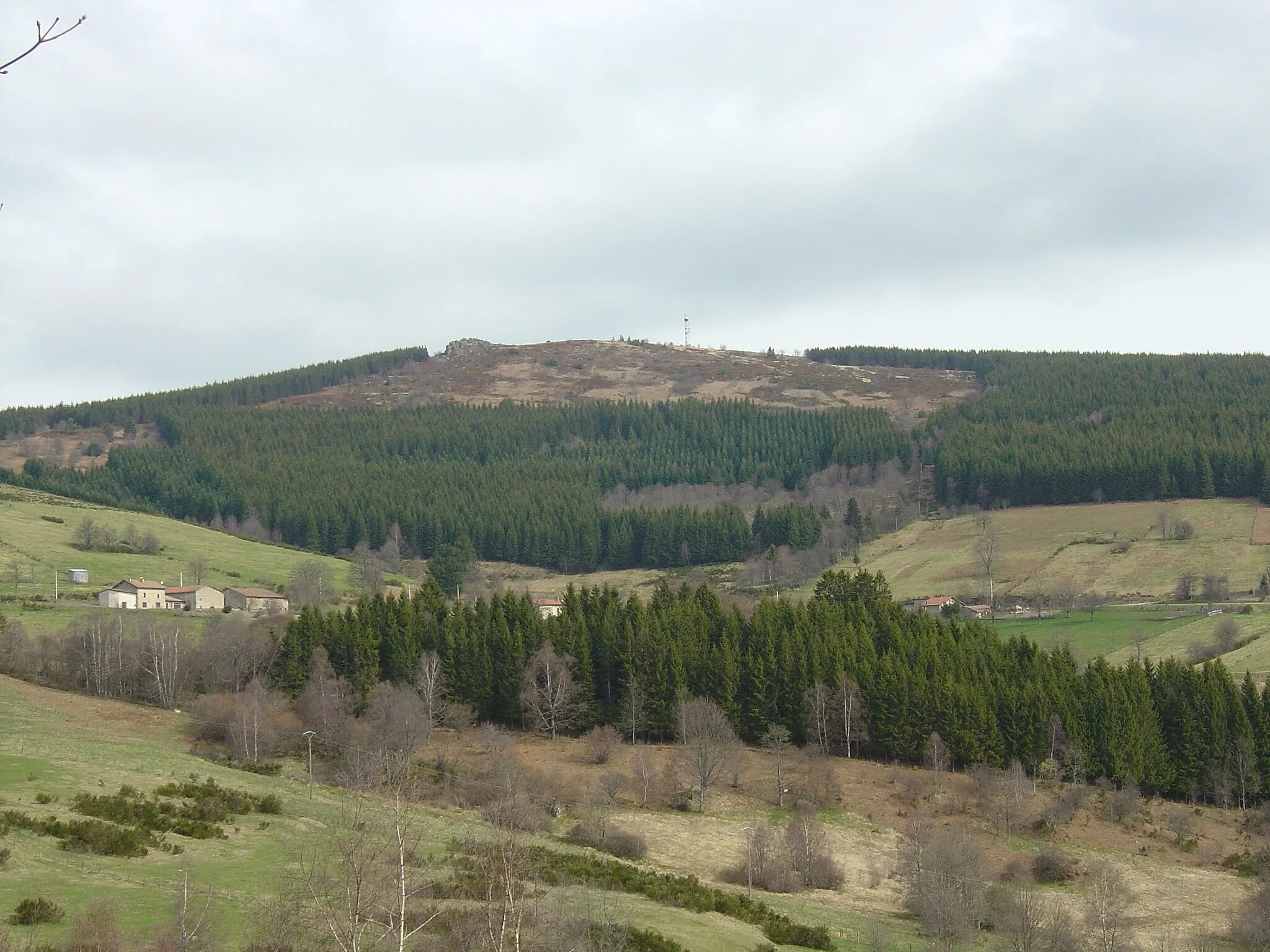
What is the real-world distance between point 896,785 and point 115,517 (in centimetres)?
12492

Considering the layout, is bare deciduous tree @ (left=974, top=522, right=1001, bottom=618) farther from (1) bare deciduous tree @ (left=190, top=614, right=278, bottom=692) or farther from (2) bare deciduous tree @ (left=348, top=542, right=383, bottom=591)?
(1) bare deciduous tree @ (left=190, top=614, right=278, bottom=692)

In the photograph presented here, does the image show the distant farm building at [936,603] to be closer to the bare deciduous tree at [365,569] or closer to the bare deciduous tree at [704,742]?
the bare deciduous tree at [704,742]

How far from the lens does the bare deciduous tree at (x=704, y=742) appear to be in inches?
2808

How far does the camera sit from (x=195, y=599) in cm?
11506

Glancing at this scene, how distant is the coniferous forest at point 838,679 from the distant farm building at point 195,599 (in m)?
28.6

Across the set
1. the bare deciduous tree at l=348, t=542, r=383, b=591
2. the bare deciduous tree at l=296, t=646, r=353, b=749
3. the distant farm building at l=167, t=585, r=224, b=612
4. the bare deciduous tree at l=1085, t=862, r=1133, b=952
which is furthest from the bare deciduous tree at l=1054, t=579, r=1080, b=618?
the distant farm building at l=167, t=585, r=224, b=612

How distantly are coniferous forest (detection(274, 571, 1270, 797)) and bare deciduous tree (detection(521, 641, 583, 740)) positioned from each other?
41.0 inches

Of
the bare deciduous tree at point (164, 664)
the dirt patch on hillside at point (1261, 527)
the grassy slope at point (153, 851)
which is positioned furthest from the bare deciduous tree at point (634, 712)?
the dirt patch on hillside at point (1261, 527)

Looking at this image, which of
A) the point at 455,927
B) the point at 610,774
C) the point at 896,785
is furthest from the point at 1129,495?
the point at 455,927

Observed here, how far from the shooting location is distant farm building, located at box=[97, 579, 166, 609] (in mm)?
111812

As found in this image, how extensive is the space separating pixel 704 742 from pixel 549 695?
14079 millimetres

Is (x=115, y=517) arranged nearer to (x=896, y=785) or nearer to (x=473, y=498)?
(x=473, y=498)

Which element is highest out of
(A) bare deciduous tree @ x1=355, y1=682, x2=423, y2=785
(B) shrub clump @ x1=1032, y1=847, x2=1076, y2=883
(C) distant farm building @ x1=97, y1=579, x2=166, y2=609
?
(C) distant farm building @ x1=97, y1=579, x2=166, y2=609

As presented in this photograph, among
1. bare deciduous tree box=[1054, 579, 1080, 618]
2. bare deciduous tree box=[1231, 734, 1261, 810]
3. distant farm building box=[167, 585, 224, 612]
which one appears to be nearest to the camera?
bare deciduous tree box=[1231, 734, 1261, 810]
